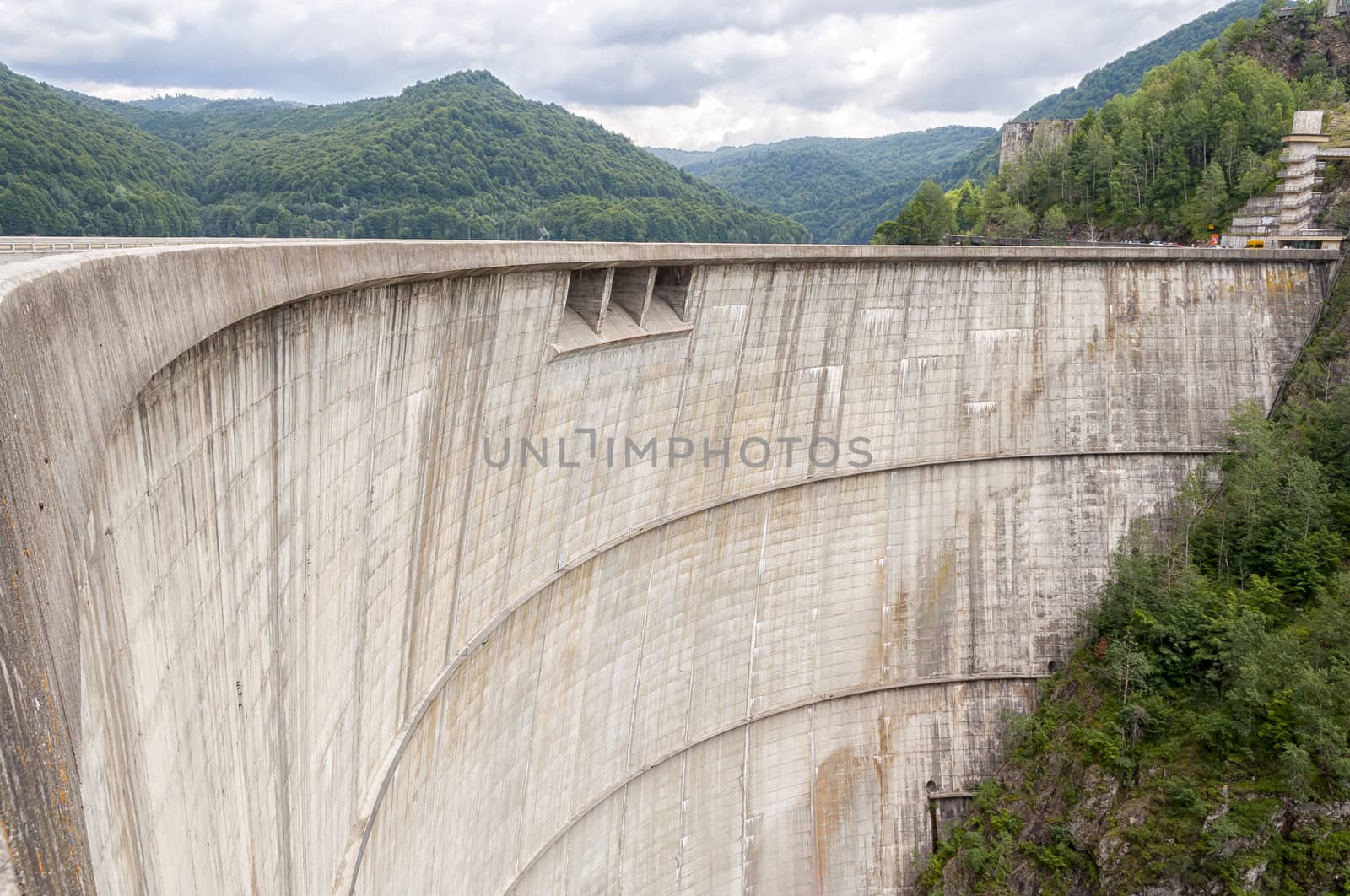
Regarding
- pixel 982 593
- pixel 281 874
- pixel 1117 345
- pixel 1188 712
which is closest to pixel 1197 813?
pixel 1188 712

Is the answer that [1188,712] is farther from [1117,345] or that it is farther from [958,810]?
[1117,345]

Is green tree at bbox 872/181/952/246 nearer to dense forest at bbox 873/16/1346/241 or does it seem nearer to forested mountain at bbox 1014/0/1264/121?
dense forest at bbox 873/16/1346/241

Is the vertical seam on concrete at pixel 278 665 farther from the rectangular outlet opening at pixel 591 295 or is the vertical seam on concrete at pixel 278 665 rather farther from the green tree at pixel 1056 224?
the green tree at pixel 1056 224

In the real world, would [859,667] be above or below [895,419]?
below

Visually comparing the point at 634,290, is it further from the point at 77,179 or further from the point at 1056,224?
the point at 77,179

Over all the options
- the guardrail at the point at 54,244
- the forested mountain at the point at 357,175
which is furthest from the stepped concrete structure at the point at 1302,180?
the forested mountain at the point at 357,175

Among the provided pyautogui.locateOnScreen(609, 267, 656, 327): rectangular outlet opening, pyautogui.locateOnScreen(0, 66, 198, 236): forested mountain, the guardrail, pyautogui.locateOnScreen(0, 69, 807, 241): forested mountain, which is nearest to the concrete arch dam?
pyautogui.locateOnScreen(609, 267, 656, 327): rectangular outlet opening
